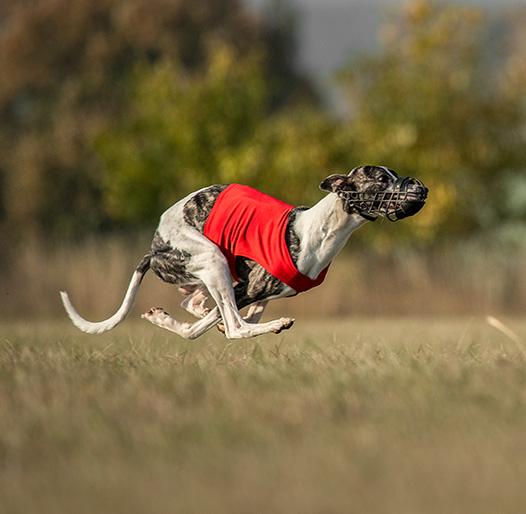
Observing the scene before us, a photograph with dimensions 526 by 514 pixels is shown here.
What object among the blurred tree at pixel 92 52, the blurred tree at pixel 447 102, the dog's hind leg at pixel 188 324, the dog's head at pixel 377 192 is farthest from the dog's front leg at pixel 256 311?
the blurred tree at pixel 92 52

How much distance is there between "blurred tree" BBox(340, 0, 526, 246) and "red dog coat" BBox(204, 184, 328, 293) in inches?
448

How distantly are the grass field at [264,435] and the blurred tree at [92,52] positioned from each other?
23.2 m

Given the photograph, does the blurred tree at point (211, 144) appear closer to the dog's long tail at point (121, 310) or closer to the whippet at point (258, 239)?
the dog's long tail at point (121, 310)

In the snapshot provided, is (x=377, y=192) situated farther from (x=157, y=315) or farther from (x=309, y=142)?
(x=309, y=142)

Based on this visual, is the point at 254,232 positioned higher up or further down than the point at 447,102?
further down

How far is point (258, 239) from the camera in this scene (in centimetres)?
598

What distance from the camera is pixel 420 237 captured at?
17656 mm

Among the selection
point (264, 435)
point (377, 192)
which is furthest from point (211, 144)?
point (264, 435)

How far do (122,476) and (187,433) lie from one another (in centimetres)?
62

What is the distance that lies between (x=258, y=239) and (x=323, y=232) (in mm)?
411

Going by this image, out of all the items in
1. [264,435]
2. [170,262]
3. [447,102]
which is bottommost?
[264,435]

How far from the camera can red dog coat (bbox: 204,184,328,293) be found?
19.4 ft

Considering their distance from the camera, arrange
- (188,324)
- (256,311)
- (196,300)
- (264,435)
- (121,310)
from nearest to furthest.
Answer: (264,435)
(188,324)
(256,311)
(121,310)
(196,300)

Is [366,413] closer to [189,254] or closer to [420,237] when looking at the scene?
[189,254]
